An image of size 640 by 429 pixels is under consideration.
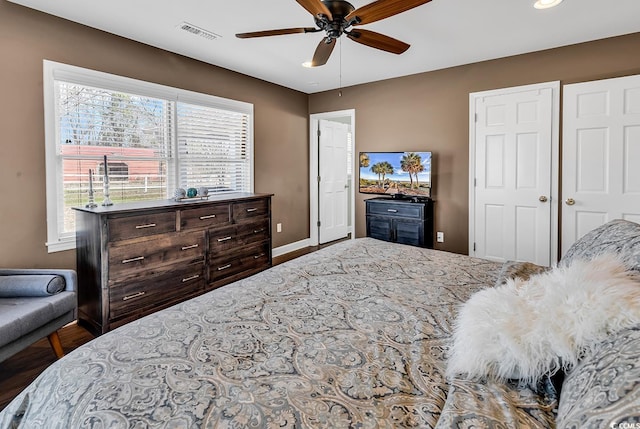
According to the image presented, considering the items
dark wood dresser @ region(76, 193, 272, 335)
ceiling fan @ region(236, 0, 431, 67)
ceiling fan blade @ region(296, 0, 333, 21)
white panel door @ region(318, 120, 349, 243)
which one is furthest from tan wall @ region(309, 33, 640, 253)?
dark wood dresser @ region(76, 193, 272, 335)

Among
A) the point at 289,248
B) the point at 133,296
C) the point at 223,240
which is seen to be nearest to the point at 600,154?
the point at 223,240

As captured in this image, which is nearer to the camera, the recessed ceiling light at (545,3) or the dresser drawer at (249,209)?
the recessed ceiling light at (545,3)

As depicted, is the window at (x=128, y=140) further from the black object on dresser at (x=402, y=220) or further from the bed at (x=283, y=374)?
the bed at (x=283, y=374)

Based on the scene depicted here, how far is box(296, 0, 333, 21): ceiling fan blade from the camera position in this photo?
200 cm

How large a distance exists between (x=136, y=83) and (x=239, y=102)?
54.0 inches

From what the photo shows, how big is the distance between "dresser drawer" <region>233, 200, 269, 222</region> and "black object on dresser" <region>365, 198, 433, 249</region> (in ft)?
4.77

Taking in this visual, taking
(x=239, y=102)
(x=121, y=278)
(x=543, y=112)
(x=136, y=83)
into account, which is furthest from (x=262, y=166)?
(x=543, y=112)

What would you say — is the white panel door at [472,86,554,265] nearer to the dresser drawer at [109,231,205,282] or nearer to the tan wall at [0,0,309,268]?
the dresser drawer at [109,231,205,282]

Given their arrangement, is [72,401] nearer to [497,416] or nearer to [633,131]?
[497,416]

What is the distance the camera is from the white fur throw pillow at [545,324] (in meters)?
0.84

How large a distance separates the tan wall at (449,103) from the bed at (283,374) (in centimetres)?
315

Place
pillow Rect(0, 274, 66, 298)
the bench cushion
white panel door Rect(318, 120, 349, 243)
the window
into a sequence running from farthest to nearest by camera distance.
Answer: white panel door Rect(318, 120, 349, 243) → the window → pillow Rect(0, 274, 66, 298) → the bench cushion

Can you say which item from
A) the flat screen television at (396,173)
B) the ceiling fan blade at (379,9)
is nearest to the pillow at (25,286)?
the ceiling fan blade at (379,9)

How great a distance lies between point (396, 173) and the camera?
467 centimetres
